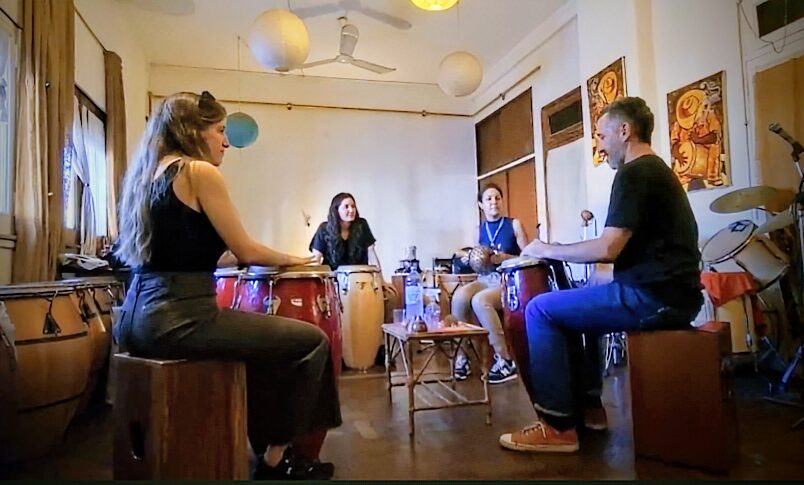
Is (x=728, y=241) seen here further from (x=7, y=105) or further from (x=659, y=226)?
(x=7, y=105)

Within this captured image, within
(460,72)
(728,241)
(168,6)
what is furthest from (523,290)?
(168,6)

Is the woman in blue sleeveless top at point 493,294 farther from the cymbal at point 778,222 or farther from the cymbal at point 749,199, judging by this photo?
the cymbal at point 778,222

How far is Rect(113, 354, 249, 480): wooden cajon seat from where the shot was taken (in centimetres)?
133

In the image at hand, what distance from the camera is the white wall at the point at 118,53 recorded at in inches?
141

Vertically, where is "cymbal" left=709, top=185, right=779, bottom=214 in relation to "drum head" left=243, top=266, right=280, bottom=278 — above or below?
above

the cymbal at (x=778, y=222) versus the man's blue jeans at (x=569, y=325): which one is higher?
the cymbal at (x=778, y=222)

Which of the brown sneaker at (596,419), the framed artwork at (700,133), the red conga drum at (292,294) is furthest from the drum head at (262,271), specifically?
the framed artwork at (700,133)

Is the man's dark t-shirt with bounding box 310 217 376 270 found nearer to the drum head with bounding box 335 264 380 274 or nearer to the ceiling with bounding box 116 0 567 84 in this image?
the drum head with bounding box 335 264 380 274

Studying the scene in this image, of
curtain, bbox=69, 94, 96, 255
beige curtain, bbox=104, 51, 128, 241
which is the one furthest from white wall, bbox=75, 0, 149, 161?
curtain, bbox=69, 94, 96, 255

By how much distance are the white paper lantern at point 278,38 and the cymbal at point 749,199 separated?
2.49 metres

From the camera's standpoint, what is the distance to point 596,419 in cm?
210

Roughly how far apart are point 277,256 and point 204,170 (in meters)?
0.31

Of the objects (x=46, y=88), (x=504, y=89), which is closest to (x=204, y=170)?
(x=46, y=88)

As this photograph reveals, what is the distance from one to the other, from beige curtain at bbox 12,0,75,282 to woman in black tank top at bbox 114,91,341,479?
Result: 1388 millimetres
